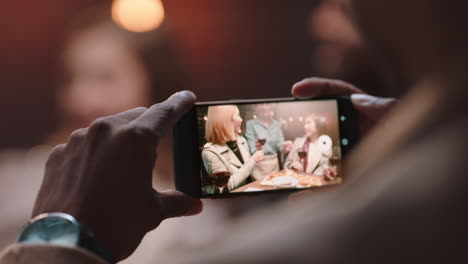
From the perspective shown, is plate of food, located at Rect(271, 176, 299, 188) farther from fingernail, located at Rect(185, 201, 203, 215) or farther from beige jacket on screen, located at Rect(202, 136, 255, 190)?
fingernail, located at Rect(185, 201, 203, 215)

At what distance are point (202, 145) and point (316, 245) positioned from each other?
0.29 metres

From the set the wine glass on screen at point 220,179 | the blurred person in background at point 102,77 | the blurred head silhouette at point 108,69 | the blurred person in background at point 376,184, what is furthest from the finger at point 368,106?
the blurred head silhouette at point 108,69

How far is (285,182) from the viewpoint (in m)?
0.73

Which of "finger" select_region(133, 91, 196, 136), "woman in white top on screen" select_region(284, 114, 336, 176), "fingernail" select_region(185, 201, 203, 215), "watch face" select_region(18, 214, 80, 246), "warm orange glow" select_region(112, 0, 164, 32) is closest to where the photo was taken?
"watch face" select_region(18, 214, 80, 246)

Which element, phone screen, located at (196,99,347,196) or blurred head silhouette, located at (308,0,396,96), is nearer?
phone screen, located at (196,99,347,196)

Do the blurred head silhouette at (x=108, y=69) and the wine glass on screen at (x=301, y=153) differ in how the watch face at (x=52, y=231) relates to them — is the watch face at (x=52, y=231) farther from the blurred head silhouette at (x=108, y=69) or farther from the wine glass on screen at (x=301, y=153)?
the blurred head silhouette at (x=108, y=69)

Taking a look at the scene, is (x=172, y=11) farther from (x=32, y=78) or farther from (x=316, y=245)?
(x=316, y=245)

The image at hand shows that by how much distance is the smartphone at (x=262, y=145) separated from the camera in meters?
0.69

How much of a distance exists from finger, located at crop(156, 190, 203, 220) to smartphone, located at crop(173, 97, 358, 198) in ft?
0.12

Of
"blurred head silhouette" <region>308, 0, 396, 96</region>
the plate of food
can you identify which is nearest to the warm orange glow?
"blurred head silhouette" <region>308, 0, 396, 96</region>

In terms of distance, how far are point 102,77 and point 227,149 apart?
82cm

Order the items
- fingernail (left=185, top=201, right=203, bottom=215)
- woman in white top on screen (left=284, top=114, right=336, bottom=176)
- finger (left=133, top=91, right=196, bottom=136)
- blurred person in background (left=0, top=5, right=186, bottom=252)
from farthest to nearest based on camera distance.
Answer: blurred person in background (left=0, top=5, right=186, bottom=252) → woman in white top on screen (left=284, top=114, right=336, bottom=176) → fingernail (left=185, top=201, right=203, bottom=215) → finger (left=133, top=91, right=196, bottom=136)

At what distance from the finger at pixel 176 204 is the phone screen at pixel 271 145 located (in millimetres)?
65

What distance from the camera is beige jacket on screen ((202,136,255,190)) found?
70 centimetres
